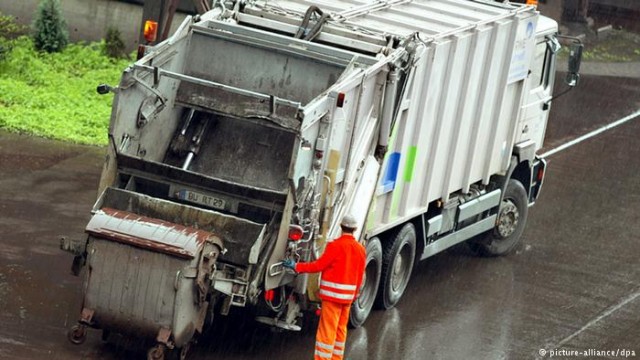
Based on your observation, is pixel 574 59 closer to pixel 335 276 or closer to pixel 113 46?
pixel 335 276

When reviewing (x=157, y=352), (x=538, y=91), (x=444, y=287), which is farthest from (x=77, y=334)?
(x=538, y=91)

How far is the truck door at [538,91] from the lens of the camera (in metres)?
14.6

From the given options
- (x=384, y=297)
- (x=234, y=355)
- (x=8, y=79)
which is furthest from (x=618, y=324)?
(x=8, y=79)

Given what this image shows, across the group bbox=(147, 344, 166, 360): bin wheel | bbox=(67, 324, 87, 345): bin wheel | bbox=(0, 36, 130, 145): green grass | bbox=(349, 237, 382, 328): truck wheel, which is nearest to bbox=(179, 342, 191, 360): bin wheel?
bbox=(147, 344, 166, 360): bin wheel

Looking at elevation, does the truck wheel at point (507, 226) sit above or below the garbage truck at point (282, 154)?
below

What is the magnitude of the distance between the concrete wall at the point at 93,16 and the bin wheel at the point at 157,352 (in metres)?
12.6

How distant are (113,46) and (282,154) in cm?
1024

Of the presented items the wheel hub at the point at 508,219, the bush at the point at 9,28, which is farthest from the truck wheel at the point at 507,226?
the bush at the point at 9,28

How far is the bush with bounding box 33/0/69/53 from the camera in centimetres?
2027

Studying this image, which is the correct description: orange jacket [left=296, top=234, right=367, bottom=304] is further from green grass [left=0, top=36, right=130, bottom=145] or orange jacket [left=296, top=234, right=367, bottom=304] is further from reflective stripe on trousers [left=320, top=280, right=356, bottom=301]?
green grass [left=0, top=36, right=130, bottom=145]

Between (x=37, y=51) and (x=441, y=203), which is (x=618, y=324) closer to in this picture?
(x=441, y=203)

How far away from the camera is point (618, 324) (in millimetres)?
12820

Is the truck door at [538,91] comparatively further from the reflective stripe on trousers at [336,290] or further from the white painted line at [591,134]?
the reflective stripe on trousers at [336,290]

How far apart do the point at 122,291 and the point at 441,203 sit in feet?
14.2
